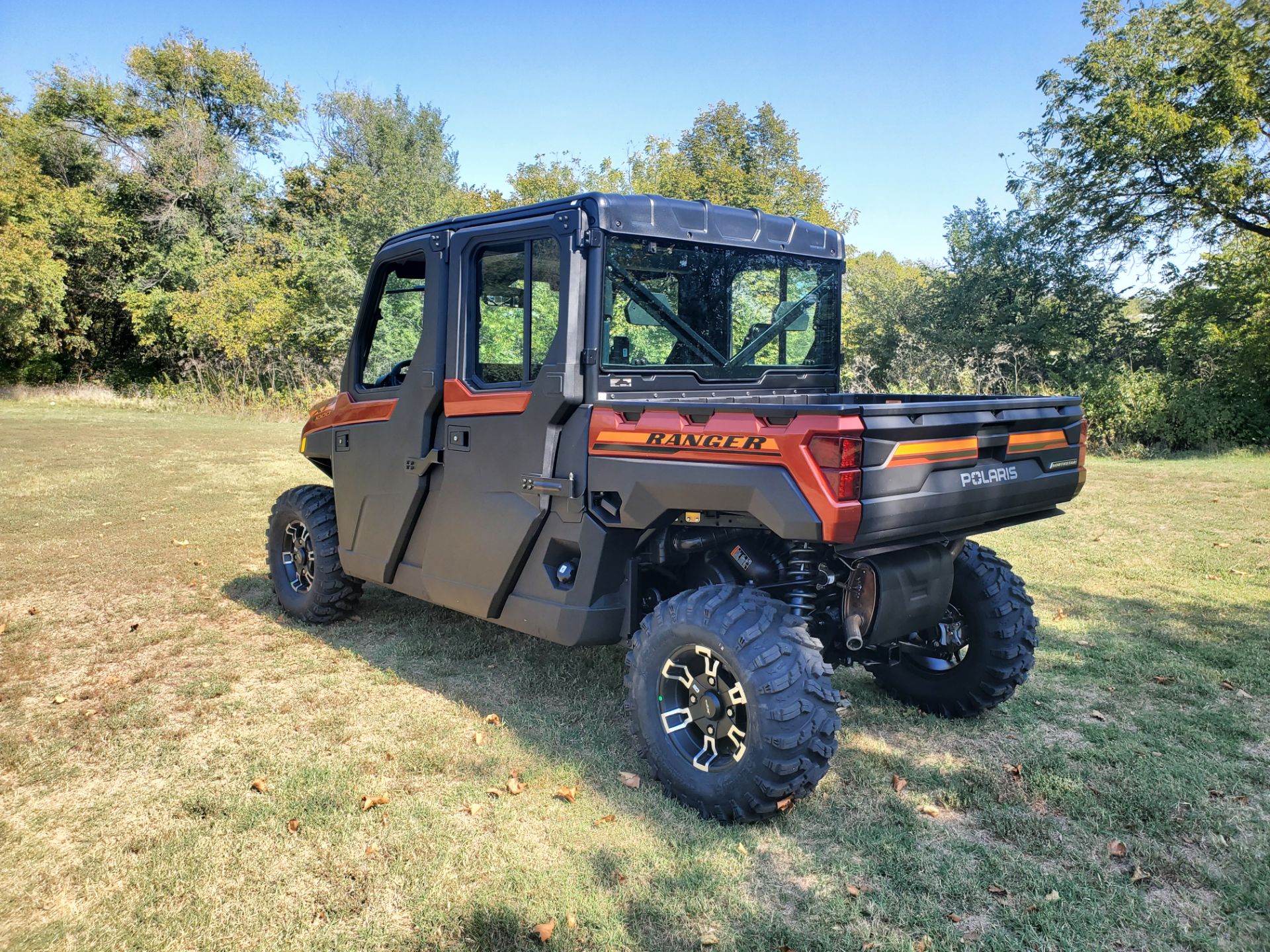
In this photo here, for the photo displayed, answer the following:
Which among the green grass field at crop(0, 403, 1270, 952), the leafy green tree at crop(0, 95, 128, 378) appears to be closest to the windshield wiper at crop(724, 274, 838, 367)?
the green grass field at crop(0, 403, 1270, 952)

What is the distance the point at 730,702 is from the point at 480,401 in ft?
6.40

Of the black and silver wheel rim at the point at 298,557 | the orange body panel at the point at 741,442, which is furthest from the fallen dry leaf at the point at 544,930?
the black and silver wheel rim at the point at 298,557

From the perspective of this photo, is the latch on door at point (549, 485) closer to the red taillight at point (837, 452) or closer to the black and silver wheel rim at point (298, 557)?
the red taillight at point (837, 452)

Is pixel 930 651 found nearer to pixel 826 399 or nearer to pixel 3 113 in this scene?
pixel 826 399

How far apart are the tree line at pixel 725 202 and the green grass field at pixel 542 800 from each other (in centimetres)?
1040

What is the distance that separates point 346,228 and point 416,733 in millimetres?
32267

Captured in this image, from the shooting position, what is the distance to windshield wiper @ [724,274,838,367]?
Result: 14.3 ft

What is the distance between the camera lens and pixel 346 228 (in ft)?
108

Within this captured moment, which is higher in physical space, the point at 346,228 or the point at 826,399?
the point at 346,228

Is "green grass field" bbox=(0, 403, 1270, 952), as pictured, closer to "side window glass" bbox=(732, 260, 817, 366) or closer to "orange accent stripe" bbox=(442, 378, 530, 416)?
"orange accent stripe" bbox=(442, 378, 530, 416)

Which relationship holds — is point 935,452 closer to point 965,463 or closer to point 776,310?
point 965,463

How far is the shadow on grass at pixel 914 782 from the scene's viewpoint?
2816 mm

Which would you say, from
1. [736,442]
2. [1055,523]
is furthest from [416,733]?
[1055,523]

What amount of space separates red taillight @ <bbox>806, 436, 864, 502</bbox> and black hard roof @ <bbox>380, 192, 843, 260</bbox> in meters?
1.47
